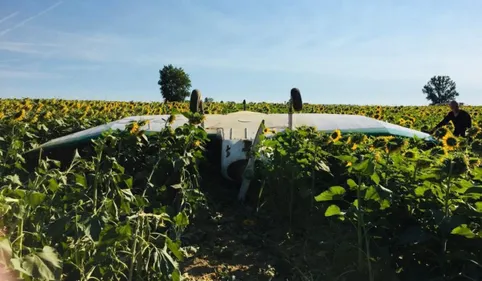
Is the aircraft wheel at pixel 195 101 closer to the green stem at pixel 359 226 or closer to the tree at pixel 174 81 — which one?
the green stem at pixel 359 226

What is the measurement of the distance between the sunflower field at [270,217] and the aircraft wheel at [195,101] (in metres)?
1.45

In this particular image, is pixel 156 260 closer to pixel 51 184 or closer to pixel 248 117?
pixel 51 184

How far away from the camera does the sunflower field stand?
2.20 metres

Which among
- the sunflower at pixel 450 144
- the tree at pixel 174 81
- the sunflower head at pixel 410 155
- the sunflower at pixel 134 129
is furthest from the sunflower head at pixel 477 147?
the tree at pixel 174 81

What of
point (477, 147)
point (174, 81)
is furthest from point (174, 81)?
point (477, 147)

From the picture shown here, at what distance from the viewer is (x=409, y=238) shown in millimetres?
2234

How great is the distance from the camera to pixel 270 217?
4.84 meters

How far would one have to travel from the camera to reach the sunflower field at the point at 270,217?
2.20 metres

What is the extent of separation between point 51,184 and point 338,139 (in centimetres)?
254

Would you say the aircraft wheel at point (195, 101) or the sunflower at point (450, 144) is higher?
the aircraft wheel at point (195, 101)

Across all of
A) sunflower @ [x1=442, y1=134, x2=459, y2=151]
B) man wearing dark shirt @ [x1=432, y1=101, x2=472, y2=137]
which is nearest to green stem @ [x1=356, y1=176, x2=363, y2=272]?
sunflower @ [x1=442, y1=134, x2=459, y2=151]

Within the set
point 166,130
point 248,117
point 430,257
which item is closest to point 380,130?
point 248,117

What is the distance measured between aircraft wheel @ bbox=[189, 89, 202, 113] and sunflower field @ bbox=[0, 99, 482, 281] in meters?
1.45

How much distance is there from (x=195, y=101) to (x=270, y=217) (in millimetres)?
2111
